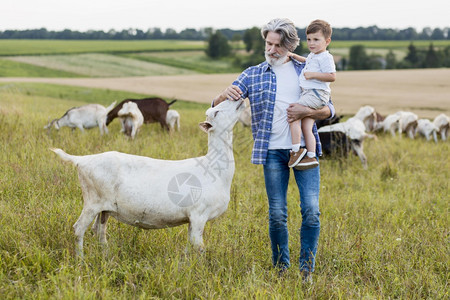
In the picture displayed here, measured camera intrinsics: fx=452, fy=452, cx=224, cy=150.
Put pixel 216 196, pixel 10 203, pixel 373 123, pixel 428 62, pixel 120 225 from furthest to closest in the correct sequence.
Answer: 1. pixel 428 62
2. pixel 373 123
3. pixel 10 203
4. pixel 120 225
5. pixel 216 196

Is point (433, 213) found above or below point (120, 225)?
below

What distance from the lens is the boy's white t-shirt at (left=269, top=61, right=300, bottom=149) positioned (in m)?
4.19

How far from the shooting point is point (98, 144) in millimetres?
9039

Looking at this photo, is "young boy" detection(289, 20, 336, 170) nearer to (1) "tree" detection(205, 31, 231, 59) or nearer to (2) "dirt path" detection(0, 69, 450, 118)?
(2) "dirt path" detection(0, 69, 450, 118)

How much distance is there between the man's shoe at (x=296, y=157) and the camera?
4051mm

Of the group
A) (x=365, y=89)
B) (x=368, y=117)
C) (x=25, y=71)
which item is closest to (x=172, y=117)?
(x=368, y=117)

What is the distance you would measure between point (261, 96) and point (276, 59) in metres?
0.37

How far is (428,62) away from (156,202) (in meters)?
52.8

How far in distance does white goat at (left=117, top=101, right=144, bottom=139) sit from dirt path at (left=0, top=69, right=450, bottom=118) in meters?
10.9

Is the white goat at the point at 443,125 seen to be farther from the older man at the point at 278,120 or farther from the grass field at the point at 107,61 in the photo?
the grass field at the point at 107,61

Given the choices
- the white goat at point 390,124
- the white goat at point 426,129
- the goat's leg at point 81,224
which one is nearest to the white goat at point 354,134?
the white goat at point 390,124

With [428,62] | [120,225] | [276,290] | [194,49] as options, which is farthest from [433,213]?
[194,49]

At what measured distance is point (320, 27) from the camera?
418cm

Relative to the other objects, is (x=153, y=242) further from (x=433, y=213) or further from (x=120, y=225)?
(x=433, y=213)
